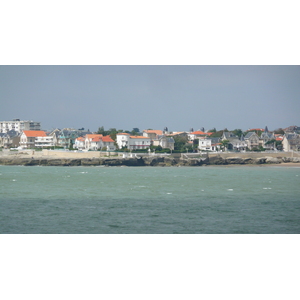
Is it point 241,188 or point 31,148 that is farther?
point 31,148

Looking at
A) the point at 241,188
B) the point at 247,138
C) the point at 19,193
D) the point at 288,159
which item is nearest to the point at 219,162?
the point at 247,138

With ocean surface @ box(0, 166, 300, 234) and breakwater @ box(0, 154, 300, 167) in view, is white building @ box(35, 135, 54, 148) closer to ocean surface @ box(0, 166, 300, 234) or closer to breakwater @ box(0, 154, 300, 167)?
breakwater @ box(0, 154, 300, 167)

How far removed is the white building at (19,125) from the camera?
1579 centimetres

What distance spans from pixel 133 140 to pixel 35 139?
4.57 metres

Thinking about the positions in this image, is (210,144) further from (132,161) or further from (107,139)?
(107,139)

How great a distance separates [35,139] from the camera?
20.1 meters

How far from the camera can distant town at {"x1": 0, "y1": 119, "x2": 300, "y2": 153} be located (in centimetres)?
1923

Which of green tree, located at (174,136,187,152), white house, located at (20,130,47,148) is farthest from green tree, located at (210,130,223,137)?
white house, located at (20,130,47,148)

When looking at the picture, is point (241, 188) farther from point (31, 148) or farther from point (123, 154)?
point (31, 148)

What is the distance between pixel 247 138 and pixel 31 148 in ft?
33.9


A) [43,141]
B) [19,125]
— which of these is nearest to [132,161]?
[43,141]

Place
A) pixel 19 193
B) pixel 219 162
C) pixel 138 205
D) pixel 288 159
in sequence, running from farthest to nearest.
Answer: pixel 219 162, pixel 288 159, pixel 19 193, pixel 138 205

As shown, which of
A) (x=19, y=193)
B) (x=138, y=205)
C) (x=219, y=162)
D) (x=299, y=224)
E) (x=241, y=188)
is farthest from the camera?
(x=219, y=162)

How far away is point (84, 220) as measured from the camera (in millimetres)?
6121
